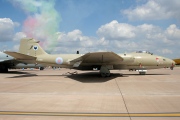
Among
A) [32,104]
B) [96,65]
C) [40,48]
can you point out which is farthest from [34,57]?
[32,104]

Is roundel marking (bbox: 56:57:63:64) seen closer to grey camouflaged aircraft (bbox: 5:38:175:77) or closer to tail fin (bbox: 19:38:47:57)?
grey camouflaged aircraft (bbox: 5:38:175:77)

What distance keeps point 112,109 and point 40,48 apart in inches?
677

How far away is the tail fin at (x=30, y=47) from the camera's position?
21.8 metres

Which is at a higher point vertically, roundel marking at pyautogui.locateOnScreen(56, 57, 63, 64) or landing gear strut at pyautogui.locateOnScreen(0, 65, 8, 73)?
roundel marking at pyautogui.locateOnScreen(56, 57, 63, 64)

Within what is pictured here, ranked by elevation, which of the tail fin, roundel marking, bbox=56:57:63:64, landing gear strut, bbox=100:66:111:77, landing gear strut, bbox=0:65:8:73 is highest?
the tail fin

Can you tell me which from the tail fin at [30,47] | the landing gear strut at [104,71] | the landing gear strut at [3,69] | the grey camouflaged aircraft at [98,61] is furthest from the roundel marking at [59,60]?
the landing gear strut at [3,69]

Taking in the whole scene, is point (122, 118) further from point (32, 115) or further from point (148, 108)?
point (32, 115)

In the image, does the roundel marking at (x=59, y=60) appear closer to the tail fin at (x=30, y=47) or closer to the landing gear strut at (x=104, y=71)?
the tail fin at (x=30, y=47)

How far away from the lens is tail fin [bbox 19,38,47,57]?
21.8 metres

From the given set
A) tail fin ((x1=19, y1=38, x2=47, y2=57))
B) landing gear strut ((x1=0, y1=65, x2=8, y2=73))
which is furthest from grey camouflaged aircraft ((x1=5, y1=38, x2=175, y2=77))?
landing gear strut ((x1=0, y1=65, x2=8, y2=73))

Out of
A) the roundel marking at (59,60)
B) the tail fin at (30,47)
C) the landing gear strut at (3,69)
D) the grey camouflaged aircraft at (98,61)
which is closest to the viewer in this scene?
the grey camouflaged aircraft at (98,61)

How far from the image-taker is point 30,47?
2195cm

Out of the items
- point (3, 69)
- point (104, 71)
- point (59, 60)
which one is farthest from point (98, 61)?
point (3, 69)

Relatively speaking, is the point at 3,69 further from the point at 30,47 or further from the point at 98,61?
the point at 98,61
